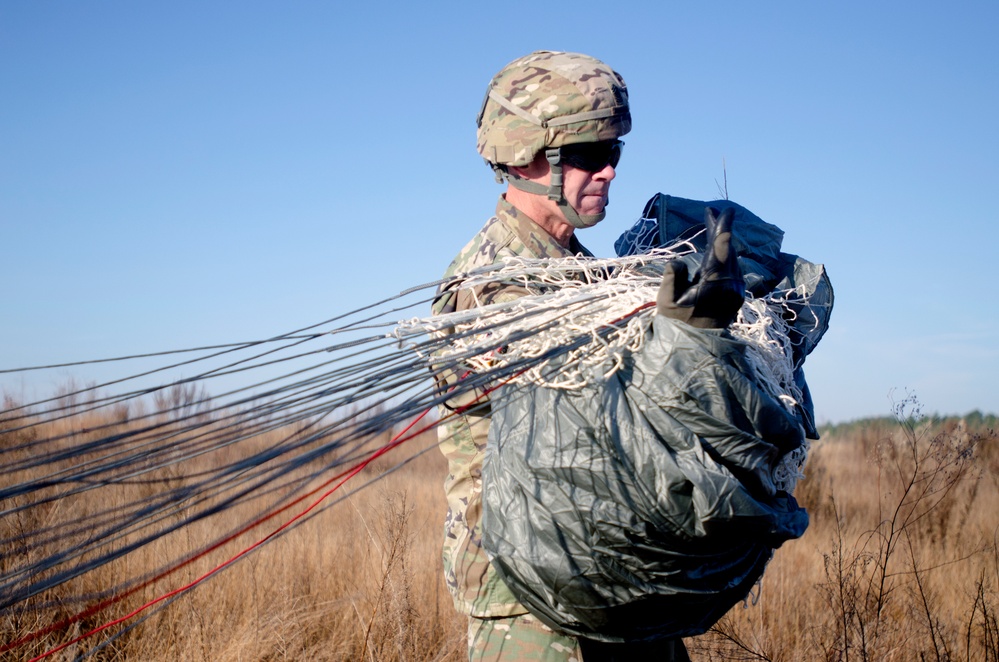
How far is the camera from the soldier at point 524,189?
8.43 feet

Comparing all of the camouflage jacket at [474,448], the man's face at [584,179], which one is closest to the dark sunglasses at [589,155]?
the man's face at [584,179]

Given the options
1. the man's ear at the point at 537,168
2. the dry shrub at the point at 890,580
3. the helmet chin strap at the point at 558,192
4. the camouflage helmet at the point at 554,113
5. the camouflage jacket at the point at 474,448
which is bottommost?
the dry shrub at the point at 890,580

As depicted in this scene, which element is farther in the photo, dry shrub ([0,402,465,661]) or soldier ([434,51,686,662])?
dry shrub ([0,402,465,661])

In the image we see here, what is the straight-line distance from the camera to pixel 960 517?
7672mm

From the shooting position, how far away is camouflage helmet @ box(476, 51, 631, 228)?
2.72m

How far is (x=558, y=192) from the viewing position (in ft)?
9.02

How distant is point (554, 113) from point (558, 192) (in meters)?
0.23

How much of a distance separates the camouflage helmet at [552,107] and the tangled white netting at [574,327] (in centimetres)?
39

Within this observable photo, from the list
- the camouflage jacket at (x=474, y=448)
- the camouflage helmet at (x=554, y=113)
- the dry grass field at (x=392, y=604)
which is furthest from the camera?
the dry grass field at (x=392, y=604)

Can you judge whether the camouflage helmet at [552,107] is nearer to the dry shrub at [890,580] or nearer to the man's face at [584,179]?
the man's face at [584,179]

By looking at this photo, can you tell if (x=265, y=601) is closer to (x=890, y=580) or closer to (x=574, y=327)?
(x=574, y=327)

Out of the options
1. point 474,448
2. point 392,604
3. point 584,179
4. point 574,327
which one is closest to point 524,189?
point 584,179

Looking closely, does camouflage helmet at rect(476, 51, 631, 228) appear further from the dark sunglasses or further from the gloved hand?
the gloved hand

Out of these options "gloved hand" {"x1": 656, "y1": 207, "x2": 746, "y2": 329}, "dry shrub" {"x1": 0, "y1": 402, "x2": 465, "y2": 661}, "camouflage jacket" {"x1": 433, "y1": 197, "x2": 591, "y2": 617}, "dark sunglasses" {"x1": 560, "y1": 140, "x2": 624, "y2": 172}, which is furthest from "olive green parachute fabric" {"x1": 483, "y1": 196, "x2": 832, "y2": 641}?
"dry shrub" {"x1": 0, "y1": 402, "x2": 465, "y2": 661}
